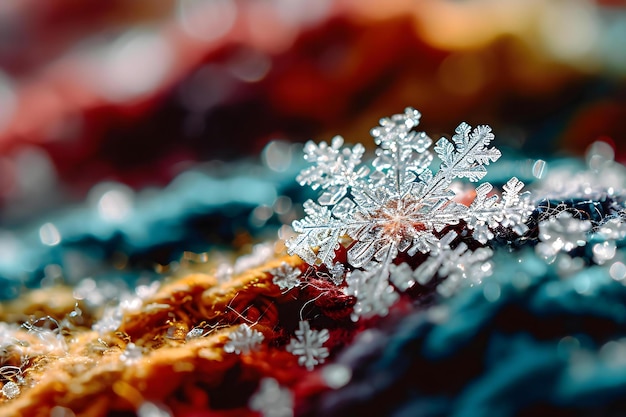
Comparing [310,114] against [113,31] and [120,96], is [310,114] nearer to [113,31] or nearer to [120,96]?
[120,96]

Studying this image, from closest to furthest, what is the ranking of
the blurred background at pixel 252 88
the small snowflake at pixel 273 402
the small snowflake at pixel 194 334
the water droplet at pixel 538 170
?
the small snowflake at pixel 273 402 < the small snowflake at pixel 194 334 < the water droplet at pixel 538 170 < the blurred background at pixel 252 88

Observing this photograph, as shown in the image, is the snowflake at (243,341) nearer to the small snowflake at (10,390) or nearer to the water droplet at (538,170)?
the small snowflake at (10,390)

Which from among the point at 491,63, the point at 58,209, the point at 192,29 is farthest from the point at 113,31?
the point at 491,63

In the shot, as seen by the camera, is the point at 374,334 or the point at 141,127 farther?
the point at 141,127

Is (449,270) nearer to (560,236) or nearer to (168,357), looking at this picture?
(560,236)

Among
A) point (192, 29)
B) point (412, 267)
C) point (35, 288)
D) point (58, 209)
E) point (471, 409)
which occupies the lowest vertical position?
point (471, 409)

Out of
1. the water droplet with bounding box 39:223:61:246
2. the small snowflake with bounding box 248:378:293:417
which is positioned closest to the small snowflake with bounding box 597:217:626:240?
the small snowflake with bounding box 248:378:293:417

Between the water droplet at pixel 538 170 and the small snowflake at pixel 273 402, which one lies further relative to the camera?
the water droplet at pixel 538 170

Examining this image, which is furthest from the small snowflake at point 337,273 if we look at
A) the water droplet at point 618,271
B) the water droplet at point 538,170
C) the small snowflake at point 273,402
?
the water droplet at point 538,170
